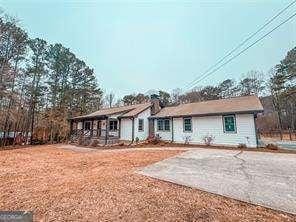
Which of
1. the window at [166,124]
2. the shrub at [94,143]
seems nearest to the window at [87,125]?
the shrub at [94,143]

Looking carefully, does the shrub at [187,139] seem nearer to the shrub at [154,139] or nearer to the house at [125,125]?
the shrub at [154,139]

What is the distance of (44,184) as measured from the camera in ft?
19.5

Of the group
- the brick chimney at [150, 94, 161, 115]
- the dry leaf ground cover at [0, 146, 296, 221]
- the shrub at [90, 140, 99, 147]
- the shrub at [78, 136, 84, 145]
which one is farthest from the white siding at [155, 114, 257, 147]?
the dry leaf ground cover at [0, 146, 296, 221]

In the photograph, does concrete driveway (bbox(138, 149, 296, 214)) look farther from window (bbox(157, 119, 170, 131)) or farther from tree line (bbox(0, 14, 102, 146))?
tree line (bbox(0, 14, 102, 146))

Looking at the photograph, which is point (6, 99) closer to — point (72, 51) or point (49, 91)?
point (49, 91)

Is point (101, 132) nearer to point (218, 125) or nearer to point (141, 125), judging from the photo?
point (141, 125)

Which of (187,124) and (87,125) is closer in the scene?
(187,124)

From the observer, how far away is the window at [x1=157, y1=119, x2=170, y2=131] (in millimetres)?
19731

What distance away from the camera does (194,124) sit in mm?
17406

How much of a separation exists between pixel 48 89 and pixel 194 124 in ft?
70.4

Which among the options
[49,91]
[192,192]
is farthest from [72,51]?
[192,192]

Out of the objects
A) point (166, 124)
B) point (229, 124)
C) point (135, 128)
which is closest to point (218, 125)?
point (229, 124)

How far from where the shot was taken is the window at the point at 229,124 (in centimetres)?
1503

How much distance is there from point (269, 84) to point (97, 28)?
3104cm
